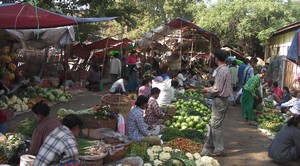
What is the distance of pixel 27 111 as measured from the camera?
9.48m

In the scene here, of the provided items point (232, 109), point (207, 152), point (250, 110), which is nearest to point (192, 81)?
point (232, 109)

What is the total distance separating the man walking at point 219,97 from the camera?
19.5 ft

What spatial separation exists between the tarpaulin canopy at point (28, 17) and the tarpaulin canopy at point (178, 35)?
7082mm

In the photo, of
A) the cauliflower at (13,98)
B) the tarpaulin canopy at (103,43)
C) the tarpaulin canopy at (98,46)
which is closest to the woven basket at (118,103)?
the cauliflower at (13,98)

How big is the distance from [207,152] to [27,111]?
18.6 ft

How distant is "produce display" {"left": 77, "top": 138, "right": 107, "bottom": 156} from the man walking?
86.5 inches

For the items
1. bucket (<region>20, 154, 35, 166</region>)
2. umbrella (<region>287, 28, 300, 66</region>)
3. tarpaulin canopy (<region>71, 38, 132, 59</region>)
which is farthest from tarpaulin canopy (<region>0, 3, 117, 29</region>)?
tarpaulin canopy (<region>71, 38, 132, 59</region>)

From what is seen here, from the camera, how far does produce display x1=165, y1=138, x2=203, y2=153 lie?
565 centimetres

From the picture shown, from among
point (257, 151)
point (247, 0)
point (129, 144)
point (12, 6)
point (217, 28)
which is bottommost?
point (257, 151)

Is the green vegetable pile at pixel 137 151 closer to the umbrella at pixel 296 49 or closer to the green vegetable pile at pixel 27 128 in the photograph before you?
the green vegetable pile at pixel 27 128

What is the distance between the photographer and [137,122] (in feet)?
18.7

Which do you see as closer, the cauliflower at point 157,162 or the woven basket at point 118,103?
the cauliflower at point 157,162

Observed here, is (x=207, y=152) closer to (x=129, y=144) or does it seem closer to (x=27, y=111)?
(x=129, y=144)

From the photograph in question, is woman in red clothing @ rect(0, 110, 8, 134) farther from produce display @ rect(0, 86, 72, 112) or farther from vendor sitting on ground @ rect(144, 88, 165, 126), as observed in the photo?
produce display @ rect(0, 86, 72, 112)
